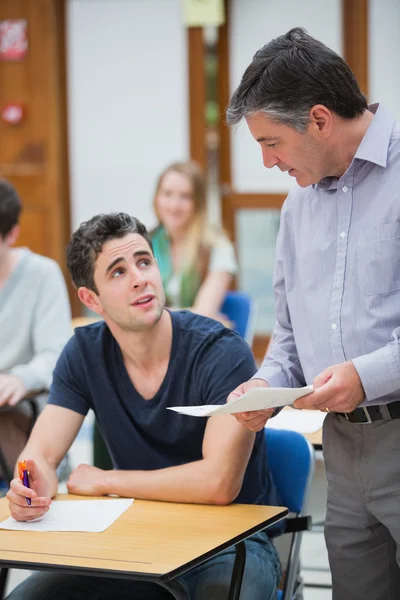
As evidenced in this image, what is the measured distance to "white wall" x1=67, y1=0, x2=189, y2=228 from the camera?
693cm

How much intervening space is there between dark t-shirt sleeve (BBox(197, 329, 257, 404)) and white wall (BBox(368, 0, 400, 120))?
4.40 m

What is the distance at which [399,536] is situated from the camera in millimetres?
1987

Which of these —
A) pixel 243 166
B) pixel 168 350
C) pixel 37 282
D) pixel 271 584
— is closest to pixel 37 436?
pixel 168 350

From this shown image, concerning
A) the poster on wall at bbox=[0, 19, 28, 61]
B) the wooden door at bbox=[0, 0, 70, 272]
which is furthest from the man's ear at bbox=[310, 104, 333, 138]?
the poster on wall at bbox=[0, 19, 28, 61]

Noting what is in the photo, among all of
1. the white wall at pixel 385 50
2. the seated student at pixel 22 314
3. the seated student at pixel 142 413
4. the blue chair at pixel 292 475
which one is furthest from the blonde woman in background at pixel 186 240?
the blue chair at pixel 292 475

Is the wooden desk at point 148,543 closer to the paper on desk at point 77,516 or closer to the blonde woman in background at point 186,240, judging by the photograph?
the paper on desk at point 77,516

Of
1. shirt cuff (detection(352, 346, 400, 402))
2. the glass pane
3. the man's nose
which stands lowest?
the glass pane

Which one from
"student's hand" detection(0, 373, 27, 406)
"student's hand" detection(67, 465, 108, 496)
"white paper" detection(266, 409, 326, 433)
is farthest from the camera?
"student's hand" detection(0, 373, 27, 406)

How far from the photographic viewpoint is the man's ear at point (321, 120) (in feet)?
6.34

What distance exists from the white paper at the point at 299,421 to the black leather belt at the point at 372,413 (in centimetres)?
95

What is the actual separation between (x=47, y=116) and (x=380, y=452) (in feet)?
18.3

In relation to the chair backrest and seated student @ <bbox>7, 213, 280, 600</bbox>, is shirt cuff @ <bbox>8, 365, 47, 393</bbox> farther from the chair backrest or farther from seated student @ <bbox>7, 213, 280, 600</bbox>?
the chair backrest

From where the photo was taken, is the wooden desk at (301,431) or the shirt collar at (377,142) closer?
the shirt collar at (377,142)

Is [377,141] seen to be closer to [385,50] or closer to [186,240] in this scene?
[186,240]
